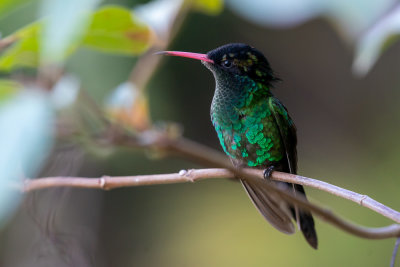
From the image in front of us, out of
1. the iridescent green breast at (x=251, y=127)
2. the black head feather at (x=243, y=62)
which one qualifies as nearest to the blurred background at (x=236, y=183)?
the iridescent green breast at (x=251, y=127)

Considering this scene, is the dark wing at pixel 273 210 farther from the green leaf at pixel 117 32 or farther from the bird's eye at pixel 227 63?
the green leaf at pixel 117 32

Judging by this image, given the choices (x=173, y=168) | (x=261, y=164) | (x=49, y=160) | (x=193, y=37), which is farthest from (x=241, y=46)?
(x=173, y=168)

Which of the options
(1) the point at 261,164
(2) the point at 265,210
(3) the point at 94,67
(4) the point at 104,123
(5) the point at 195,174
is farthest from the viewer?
Answer: (3) the point at 94,67

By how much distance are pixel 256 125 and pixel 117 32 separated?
2.29 feet

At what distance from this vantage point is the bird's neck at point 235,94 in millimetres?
1630

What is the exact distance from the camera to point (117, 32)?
1.15m

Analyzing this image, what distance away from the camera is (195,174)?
113cm

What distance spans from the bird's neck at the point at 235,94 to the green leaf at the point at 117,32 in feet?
1.40

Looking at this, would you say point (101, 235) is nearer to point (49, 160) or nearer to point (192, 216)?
point (192, 216)

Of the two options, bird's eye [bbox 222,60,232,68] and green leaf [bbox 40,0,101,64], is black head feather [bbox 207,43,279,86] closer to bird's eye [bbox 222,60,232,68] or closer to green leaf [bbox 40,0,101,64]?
bird's eye [bbox 222,60,232,68]

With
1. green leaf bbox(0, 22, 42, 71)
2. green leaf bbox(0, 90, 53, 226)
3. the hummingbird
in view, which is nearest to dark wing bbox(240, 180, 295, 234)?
the hummingbird

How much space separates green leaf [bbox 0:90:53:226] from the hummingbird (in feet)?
2.58

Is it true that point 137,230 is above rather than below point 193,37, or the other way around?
below

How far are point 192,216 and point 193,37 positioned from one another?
1416mm
